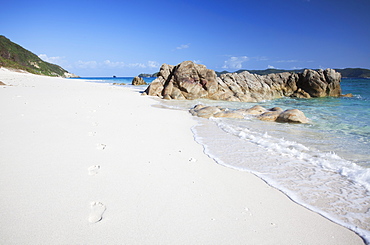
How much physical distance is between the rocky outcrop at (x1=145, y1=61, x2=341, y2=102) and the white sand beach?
569 inches

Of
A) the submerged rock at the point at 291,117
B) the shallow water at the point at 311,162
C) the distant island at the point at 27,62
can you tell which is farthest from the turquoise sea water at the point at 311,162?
the distant island at the point at 27,62

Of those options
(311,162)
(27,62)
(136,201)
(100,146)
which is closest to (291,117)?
(311,162)

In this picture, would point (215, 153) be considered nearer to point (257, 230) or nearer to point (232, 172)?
point (232, 172)

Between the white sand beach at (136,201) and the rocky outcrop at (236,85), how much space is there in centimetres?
1446

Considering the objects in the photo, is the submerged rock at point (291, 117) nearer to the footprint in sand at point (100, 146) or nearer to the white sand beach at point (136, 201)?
the white sand beach at point (136, 201)

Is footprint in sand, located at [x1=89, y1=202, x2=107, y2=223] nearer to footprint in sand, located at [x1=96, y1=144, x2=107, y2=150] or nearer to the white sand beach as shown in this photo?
the white sand beach

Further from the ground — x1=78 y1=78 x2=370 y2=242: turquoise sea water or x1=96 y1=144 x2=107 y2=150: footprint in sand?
x1=96 y1=144 x2=107 y2=150: footprint in sand

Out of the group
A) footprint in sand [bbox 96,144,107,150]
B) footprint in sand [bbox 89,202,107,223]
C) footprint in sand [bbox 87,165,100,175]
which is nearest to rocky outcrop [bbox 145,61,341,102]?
footprint in sand [bbox 96,144,107,150]

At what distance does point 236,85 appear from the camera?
1992 cm

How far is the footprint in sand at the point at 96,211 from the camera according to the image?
2.01 m

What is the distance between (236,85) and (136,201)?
62.4ft

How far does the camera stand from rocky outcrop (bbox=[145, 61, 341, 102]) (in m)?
18.4

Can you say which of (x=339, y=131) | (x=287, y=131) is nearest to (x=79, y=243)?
(x=287, y=131)

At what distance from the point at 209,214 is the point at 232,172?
128 centimetres
